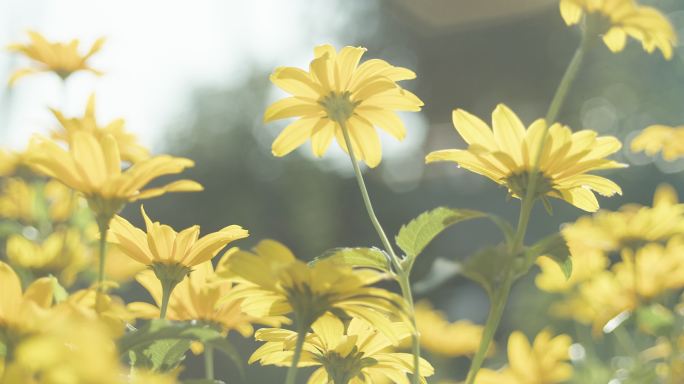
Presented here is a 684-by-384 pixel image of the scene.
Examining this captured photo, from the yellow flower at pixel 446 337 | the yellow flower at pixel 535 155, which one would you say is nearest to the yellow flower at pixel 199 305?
the yellow flower at pixel 535 155

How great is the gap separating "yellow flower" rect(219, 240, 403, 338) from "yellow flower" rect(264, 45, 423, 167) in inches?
8.0

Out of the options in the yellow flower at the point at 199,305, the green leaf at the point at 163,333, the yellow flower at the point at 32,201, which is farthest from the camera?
the yellow flower at the point at 32,201

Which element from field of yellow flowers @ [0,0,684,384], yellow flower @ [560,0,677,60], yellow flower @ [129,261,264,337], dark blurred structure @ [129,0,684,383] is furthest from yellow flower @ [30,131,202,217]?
dark blurred structure @ [129,0,684,383]

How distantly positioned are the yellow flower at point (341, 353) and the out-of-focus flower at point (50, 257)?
47 cm

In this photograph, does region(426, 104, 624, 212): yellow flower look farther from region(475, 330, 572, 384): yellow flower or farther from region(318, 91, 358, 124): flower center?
region(475, 330, 572, 384): yellow flower

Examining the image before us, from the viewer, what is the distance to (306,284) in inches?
21.2

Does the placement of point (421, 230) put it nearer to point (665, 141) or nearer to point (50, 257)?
point (50, 257)

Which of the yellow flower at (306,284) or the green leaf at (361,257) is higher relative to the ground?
the green leaf at (361,257)

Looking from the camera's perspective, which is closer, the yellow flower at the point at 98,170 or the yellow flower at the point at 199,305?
the yellow flower at the point at 98,170

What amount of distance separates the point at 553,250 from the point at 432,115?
1224cm

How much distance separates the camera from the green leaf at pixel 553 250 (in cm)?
61

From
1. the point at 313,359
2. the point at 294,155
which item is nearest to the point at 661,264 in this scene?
the point at 313,359

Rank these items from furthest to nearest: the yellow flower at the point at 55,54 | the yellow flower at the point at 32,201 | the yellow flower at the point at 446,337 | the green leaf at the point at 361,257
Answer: the yellow flower at the point at 446,337 → the yellow flower at the point at 32,201 → the yellow flower at the point at 55,54 → the green leaf at the point at 361,257

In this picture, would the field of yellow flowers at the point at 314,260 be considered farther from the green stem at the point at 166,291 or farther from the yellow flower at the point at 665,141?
the yellow flower at the point at 665,141
